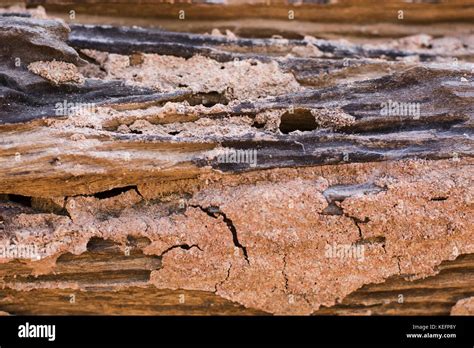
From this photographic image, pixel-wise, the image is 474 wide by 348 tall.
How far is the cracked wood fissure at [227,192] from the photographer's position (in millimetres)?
2520

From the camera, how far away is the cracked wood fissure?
2.52 meters

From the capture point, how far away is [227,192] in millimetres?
2572

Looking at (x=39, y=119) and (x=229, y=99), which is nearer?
(x=39, y=119)

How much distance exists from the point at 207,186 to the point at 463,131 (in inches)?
43.5

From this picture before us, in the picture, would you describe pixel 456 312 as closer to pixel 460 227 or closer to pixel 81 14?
pixel 460 227

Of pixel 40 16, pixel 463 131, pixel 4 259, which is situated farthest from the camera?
pixel 40 16

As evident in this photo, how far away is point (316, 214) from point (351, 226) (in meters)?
0.15

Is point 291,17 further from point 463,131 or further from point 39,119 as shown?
point 39,119

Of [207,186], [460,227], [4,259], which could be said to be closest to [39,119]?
[4,259]

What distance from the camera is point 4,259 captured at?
2.47m

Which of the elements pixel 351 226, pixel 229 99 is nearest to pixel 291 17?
pixel 229 99

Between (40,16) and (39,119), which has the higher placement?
(40,16)

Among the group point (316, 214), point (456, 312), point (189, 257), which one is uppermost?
point (316, 214)

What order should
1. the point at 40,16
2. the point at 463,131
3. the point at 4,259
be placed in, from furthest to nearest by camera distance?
the point at 40,16
the point at 463,131
the point at 4,259
